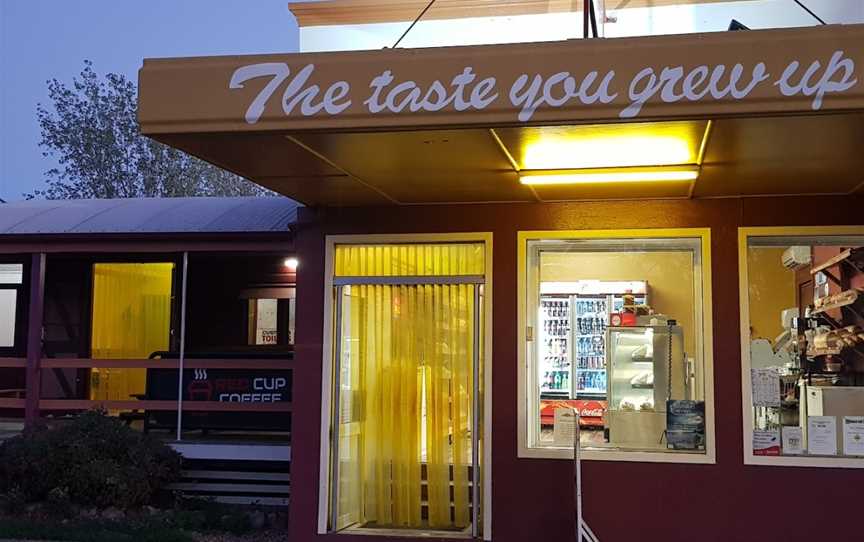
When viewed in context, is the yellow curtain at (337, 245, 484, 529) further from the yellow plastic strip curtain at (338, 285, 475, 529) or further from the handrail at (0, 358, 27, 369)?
the handrail at (0, 358, 27, 369)

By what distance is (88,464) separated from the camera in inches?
370

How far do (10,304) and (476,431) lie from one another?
10530 millimetres

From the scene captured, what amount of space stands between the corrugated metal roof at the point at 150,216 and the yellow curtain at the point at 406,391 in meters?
3.39

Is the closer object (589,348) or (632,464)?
(632,464)

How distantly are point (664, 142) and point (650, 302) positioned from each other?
2.42 m

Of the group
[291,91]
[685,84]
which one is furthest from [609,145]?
[291,91]

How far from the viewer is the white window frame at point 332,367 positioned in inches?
297

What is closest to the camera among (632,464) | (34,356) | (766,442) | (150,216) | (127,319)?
(766,442)

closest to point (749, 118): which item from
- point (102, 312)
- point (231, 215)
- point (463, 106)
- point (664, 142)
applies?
point (664, 142)

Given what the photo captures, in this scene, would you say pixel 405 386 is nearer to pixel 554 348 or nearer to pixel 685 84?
pixel 554 348

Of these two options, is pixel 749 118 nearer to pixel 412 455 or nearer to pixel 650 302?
pixel 650 302

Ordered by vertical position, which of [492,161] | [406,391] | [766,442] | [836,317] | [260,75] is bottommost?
[766,442]

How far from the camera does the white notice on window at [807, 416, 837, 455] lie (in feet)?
23.5

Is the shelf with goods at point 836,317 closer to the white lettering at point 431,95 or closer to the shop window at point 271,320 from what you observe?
the white lettering at point 431,95
